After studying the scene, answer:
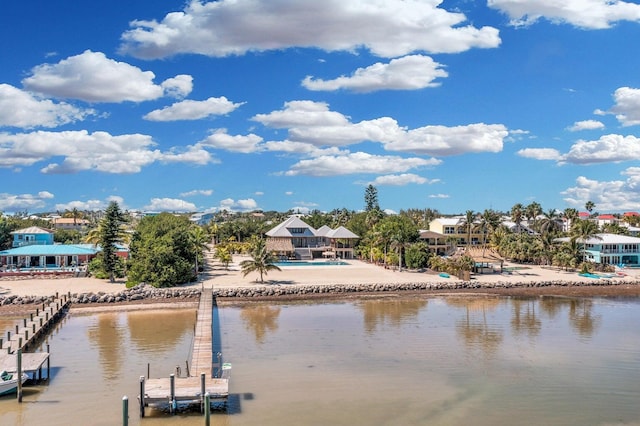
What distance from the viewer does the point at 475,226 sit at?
75.5 m

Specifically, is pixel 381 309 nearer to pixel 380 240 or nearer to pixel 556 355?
pixel 556 355

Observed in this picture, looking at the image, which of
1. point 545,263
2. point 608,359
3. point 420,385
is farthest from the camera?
point 545,263

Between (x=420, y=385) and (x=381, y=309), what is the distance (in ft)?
57.7

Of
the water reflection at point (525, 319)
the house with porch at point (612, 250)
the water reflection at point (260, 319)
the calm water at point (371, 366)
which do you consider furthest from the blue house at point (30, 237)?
the house with porch at point (612, 250)

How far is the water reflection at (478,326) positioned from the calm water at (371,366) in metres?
0.11

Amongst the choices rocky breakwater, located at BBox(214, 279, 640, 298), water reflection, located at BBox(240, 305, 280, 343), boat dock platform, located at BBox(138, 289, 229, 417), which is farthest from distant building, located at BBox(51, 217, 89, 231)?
boat dock platform, located at BBox(138, 289, 229, 417)

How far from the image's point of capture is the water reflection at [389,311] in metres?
34.3

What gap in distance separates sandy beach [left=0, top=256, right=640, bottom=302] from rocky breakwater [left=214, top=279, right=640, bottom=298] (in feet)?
2.22

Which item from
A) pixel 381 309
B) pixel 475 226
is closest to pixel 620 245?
pixel 475 226

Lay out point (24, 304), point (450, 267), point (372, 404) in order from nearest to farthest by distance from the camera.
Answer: point (372, 404), point (24, 304), point (450, 267)

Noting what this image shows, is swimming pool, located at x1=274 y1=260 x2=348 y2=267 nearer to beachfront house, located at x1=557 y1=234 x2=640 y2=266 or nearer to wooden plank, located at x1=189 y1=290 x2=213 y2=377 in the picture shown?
beachfront house, located at x1=557 y1=234 x2=640 y2=266

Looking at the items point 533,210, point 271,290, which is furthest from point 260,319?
point 533,210

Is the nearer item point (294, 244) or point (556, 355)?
point (556, 355)

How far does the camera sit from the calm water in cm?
1883
